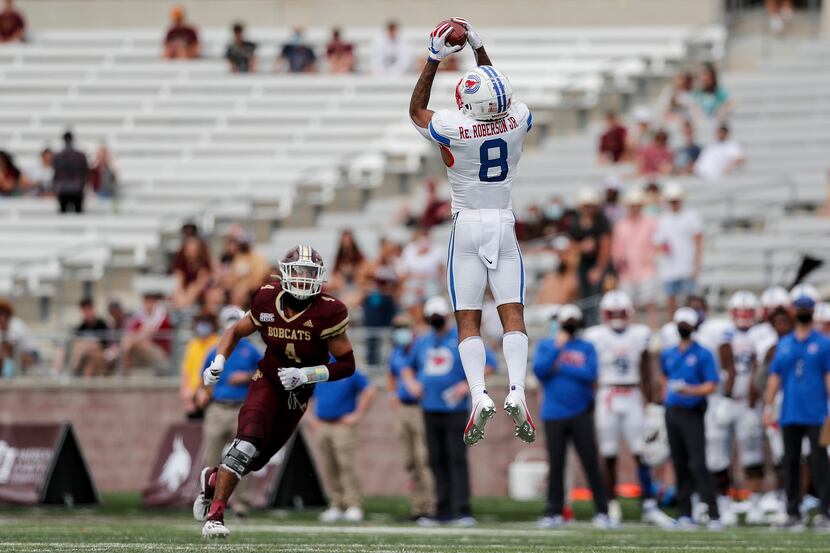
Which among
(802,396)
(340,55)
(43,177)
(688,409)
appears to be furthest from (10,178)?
(802,396)

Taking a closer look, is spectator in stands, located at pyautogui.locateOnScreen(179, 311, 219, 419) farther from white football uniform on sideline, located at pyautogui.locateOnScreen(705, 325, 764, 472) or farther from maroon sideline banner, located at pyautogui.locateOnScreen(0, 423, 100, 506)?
white football uniform on sideline, located at pyautogui.locateOnScreen(705, 325, 764, 472)

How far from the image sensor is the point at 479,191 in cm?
1077

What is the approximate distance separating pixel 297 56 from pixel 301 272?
16244mm

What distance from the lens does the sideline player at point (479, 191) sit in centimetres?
1053

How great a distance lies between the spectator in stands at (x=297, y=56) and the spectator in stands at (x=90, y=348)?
26.4 ft

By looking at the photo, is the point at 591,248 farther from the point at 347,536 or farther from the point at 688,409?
the point at 347,536

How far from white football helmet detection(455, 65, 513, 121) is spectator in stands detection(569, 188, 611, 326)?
8471mm

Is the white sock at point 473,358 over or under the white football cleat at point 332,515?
over

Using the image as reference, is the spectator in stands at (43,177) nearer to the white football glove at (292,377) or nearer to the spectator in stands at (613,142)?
the spectator in stands at (613,142)

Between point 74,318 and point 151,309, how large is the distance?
9.01 feet

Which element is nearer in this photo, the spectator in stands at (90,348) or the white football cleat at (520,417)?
the white football cleat at (520,417)

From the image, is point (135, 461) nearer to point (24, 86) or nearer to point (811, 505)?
point (811, 505)

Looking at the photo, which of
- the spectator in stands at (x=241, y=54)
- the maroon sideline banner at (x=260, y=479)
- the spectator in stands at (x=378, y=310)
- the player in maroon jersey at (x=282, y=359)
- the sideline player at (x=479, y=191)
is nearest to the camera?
the sideline player at (x=479, y=191)

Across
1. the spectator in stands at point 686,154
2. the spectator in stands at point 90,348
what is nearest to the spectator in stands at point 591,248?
the spectator in stands at point 686,154
